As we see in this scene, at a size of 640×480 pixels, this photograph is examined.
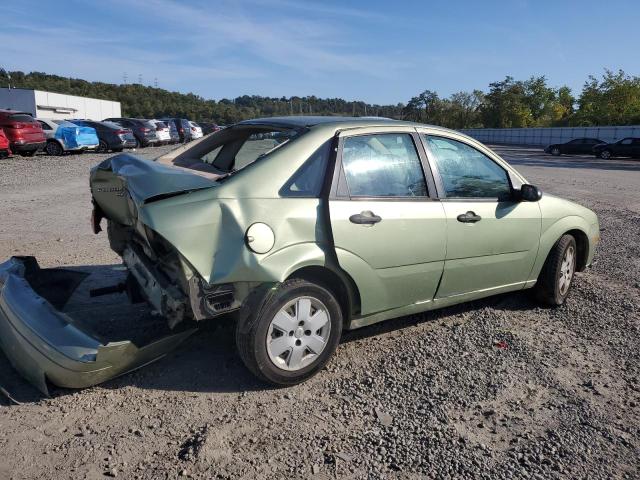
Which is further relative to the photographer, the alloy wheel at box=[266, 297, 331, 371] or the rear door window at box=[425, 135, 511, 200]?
the rear door window at box=[425, 135, 511, 200]

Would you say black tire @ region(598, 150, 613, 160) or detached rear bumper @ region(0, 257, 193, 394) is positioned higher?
black tire @ region(598, 150, 613, 160)

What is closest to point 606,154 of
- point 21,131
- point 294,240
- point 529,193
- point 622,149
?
point 622,149

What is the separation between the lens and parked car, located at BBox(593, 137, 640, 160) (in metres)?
33.0

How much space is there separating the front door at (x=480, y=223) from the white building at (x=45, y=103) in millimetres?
42135

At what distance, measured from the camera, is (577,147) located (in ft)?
121

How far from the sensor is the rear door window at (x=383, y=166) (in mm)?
3744

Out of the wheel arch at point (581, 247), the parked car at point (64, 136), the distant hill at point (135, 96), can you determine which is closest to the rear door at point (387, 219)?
the wheel arch at point (581, 247)

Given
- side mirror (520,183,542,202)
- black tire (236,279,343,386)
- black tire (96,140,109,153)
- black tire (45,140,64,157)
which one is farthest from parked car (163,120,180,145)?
black tire (236,279,343,386)

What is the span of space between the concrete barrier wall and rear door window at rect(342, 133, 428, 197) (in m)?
36.2

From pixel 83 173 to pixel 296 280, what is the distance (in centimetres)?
1456

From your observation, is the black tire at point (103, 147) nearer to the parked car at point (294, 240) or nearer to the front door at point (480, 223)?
the parked car at point (294, 240)

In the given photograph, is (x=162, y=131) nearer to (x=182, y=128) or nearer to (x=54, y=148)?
(x=182, y=128)

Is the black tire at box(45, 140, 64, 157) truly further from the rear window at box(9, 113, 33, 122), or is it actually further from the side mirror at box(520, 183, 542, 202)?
the side mirror at box(520, 183, 542, 202)

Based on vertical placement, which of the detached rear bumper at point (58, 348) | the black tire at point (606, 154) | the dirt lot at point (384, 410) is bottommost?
the dirt lot at point (384, 410)
